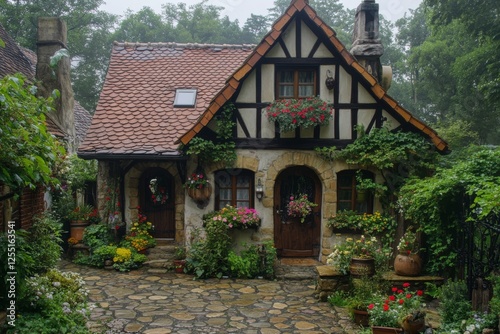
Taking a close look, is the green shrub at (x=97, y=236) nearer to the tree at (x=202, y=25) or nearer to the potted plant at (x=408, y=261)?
the potted plant at (x=408, y=261)

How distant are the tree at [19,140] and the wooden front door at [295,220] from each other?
6.07 meters

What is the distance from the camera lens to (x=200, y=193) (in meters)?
9.20

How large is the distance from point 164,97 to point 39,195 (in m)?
A: 4.30

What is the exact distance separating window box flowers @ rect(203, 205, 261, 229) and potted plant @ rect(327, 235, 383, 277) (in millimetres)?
2094

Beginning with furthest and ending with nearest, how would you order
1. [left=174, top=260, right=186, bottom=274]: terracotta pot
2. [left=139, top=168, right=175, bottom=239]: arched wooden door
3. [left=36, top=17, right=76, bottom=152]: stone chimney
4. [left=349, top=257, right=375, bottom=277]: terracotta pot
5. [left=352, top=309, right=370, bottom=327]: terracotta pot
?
[left=139, top=168, right=175, bottom=239]: arched wooden door → [left=36, top=17, right=76, bottom=152]: stone chimney → [left=174, top=260, right=186, bottom=274]: terracotta pot → [left=349, top=257, right=375, bottom=277]: terracotta pot → [left=352, top=309, right=370, bottom=327]: terracotta pot

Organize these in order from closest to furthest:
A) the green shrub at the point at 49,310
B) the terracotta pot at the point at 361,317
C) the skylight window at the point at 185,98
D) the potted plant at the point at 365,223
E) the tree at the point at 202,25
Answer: the green shrub at the point at 49,310, the terracotta pot at the point at 361,317, the potted plant at the point at 365,223, the skylight window at the point at 185,98, the tree at the point at 202,25

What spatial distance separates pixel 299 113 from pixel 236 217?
254 centimetres

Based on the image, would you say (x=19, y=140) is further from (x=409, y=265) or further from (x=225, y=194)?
(x=409, y=265)

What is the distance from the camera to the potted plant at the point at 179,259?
9076 millimetres

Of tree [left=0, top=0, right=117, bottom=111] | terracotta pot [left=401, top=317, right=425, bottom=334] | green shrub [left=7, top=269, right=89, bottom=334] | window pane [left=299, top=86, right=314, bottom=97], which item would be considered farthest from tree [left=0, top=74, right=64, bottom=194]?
tree [left=0, top=0, right=117, bottom=111]

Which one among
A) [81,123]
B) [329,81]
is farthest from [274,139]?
[81,123]

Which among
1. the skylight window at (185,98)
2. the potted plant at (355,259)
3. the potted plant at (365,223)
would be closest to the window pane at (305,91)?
the potted plant at (365,223)

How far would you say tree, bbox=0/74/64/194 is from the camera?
3846 mm

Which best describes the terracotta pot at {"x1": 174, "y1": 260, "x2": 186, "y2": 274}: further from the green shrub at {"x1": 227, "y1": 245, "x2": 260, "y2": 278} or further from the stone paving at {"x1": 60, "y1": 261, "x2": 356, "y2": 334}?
the green shrub at {"x1": 227, "y1": 245, "x2": 260, "y2": 278}
